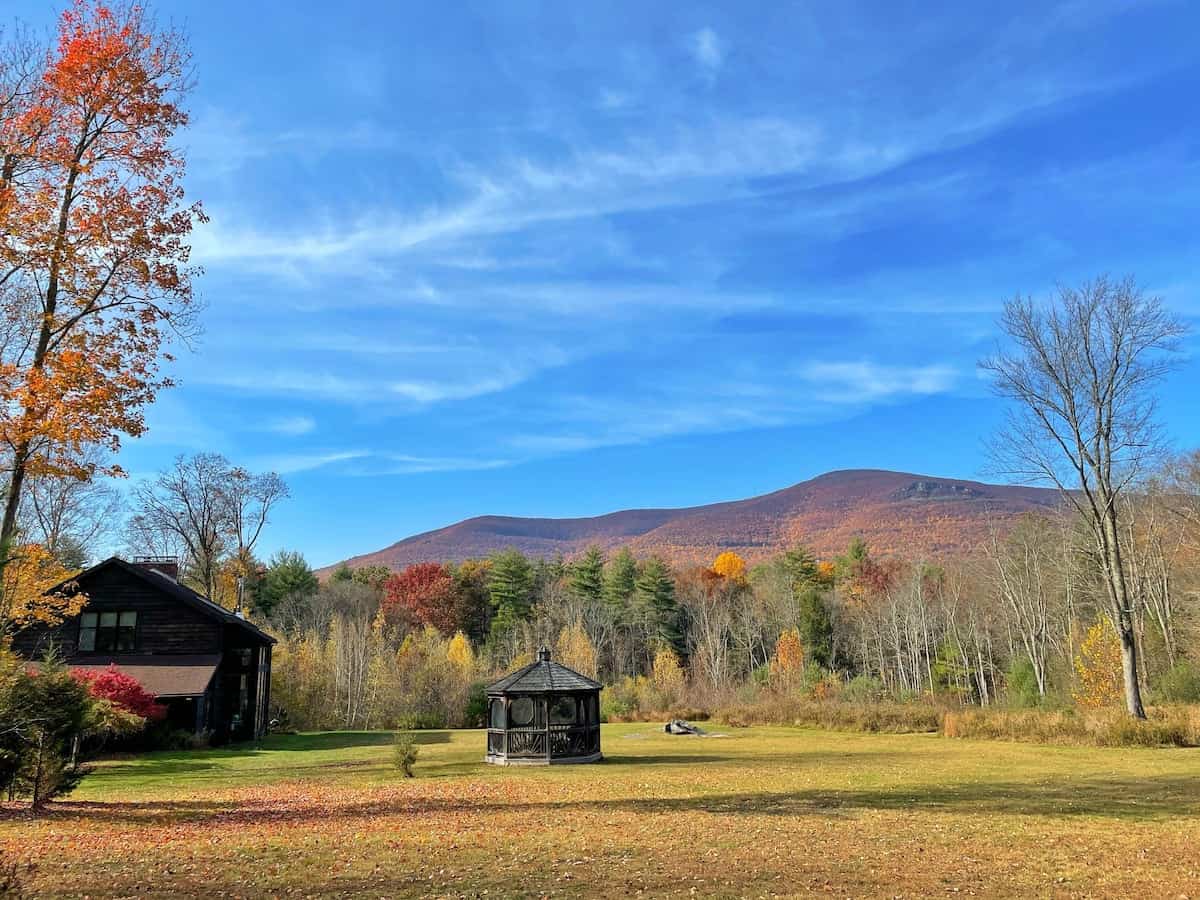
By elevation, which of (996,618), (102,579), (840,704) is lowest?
Result: (840,704)

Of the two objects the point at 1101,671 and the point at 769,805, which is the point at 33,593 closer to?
the point at 769,805

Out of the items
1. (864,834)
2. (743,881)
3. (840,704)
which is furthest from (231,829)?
(840,704)

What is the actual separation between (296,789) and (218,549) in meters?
30.9

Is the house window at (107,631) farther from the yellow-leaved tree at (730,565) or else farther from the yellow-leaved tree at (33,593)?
the yellow-leaved tree at (730,565)

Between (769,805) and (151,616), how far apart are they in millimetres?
25526

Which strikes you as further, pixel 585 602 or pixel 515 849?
pixel 585 602

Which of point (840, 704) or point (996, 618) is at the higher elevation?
point (996, 618)

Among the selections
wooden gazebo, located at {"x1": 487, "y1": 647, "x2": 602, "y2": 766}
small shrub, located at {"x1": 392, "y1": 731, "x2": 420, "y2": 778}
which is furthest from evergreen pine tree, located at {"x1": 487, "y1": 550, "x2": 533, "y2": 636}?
small shrub, located at {"x1": 392, "y1": 731, "x2": 420, "y2": 778}

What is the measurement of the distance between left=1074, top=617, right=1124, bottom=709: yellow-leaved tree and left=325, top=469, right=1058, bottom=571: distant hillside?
149 ft

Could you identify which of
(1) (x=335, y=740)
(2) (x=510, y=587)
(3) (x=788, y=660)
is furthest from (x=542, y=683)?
(2) (x=510, y=587)

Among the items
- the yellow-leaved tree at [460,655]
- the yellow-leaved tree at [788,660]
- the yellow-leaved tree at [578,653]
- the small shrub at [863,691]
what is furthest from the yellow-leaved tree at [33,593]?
the yellow-leaved tree at [788,660]

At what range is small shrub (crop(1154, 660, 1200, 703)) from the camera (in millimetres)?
29156

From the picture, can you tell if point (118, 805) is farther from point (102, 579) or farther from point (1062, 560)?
point (1062, 560)

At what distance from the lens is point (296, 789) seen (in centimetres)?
1706
